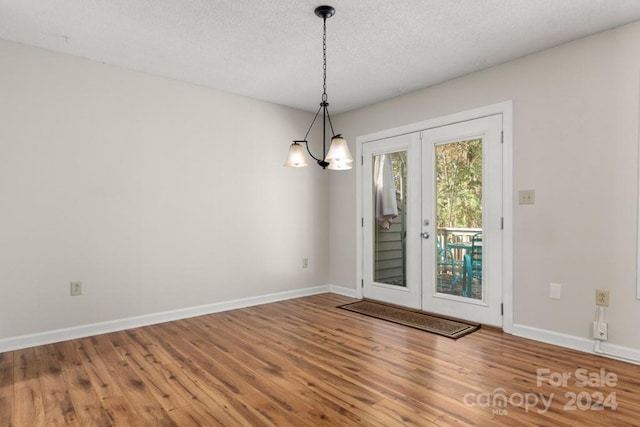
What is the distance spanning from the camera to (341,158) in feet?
8.84

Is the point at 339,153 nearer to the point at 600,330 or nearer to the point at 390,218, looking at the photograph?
the point at 390,218

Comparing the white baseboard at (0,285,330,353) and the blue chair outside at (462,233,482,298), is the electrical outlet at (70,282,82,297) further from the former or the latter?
the blue chair outside at (462,233,482,298)

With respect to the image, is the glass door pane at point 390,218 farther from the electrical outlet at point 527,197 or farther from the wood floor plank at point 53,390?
the wood floor plank at point 53,390

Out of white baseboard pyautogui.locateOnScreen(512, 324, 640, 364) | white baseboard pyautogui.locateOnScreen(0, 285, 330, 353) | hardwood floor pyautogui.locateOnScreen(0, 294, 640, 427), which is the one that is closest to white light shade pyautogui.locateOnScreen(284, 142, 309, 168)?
hardwood floor pyautogui.locateOnScreen(0, 294, 640, 427)

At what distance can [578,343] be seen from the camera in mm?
3104

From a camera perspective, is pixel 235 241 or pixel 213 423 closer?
pixel 213 423

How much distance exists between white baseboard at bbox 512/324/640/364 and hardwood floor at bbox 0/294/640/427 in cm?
→ 8

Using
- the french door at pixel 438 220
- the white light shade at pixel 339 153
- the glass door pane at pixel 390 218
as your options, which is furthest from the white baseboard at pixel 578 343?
the white light shade at pixel 339 153

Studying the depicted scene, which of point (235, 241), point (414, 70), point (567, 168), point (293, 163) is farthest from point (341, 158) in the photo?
point (235, 241)

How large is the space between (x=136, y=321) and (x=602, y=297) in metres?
4.20

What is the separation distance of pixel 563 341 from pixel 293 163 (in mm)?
2727

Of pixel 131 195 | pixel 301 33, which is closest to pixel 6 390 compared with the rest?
pixel 131 195

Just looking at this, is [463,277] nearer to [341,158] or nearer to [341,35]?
[341,158]

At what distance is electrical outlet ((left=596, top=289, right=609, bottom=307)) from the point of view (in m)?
2.98
